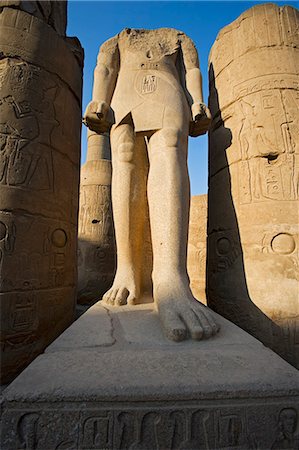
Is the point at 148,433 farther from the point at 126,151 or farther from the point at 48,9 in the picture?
the point at 48,9

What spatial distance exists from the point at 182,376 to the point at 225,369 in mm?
176

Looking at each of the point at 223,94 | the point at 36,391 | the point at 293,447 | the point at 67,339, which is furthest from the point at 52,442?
the point at 223,94

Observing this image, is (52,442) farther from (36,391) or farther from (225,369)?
(225,369)

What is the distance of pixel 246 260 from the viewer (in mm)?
2098

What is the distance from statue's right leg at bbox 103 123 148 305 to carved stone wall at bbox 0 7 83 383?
2.03ft

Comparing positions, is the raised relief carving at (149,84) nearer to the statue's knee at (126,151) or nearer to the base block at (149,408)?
the statue's knee at (126,151)

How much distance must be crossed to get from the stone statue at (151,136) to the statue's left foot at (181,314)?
0.04ft

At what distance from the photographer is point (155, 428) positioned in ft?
2.93

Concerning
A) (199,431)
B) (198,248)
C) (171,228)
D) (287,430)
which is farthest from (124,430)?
(198,248)

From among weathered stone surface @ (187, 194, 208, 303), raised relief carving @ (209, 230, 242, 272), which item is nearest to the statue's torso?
raised relief carving @ (209, 230, 242, 272)

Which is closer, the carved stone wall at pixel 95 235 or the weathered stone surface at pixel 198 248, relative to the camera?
the carved stone wall at pixel 95 235

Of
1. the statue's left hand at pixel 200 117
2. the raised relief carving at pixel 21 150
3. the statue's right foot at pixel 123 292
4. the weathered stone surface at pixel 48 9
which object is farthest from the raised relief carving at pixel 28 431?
the weathered stone surface at pixel 48 9

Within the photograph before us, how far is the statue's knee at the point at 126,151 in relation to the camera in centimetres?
207

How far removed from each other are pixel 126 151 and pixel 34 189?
82 centimetres
